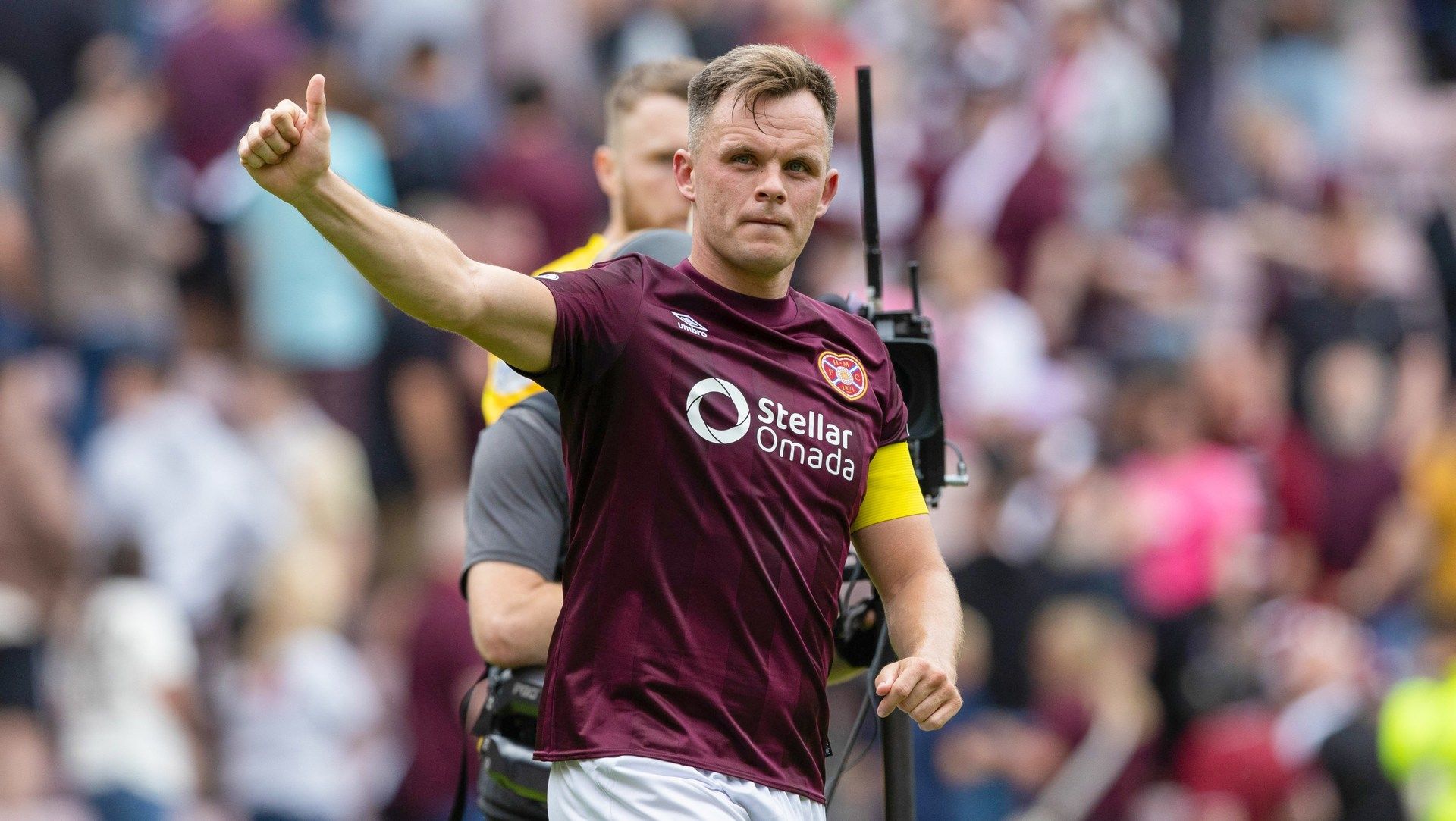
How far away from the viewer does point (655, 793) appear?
4051 mm

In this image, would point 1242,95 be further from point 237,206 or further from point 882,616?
point 882,616

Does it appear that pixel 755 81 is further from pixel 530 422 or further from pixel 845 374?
pixel 530 422

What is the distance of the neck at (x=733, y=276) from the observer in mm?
Answer: 4254

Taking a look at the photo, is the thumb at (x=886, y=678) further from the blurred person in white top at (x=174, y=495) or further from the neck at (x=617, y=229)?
the blurred person in white top at (x=174, y=495)

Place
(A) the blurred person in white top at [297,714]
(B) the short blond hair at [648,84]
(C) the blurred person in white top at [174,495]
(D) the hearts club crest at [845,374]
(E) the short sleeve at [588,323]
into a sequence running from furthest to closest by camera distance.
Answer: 1. (C) the blurred person in white top at [174,495]
2. (A) the blurred person in white top at [297,714]
3. (B) the short blond hair at [648,84]
4. (D) the hearts club crest at [845,374]
5. (E) the short sleeve at [588,323]

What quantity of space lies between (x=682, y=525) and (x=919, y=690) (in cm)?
55

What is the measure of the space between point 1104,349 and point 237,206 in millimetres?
5325

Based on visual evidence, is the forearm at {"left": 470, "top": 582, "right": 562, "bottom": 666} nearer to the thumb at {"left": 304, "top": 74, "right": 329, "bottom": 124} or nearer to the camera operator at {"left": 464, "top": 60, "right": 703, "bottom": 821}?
the camera operator at {"left": 464, "top": 60, "right": 703, "bottom": 821}

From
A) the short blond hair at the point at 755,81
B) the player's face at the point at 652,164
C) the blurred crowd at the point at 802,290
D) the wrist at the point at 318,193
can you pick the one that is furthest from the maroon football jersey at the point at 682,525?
the blurred crowd at the point at 802,290

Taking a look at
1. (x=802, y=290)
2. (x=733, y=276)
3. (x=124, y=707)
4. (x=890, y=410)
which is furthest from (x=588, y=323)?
(x=802, y=290)

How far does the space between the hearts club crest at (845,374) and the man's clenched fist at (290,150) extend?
1.12 metres

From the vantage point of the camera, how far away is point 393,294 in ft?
12.5

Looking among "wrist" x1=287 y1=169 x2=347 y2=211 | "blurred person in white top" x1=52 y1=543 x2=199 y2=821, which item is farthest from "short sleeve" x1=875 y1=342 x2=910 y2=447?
"blurred person in white top" x1=52 y1=543 x2=199 y2=821

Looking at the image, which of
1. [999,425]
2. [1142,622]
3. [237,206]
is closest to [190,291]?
[237,206]
